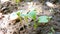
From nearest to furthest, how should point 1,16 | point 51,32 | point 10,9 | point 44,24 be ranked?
point 51,32 → point 44,24 → point 1,16 → point 10,9

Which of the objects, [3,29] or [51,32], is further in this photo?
[3,29]

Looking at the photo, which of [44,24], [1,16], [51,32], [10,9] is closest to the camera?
[51,32]

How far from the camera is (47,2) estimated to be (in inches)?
84.0

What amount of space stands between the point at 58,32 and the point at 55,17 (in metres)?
0.26

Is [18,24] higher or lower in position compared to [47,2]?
lower

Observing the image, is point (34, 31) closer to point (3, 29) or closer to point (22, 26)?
point (22, 26)

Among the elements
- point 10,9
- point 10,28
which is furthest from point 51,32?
point 10,9

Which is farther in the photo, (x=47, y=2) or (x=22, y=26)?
(x=47, y=2)

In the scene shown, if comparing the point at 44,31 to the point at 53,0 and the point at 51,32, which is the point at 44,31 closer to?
the point at 51,32

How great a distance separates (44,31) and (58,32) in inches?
6.0

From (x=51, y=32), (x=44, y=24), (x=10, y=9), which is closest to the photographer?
(x=51, y=32)

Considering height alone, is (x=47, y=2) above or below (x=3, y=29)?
above

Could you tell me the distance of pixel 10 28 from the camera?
1785 millimetres

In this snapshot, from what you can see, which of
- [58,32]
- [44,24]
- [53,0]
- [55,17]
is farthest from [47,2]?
[58,32]
